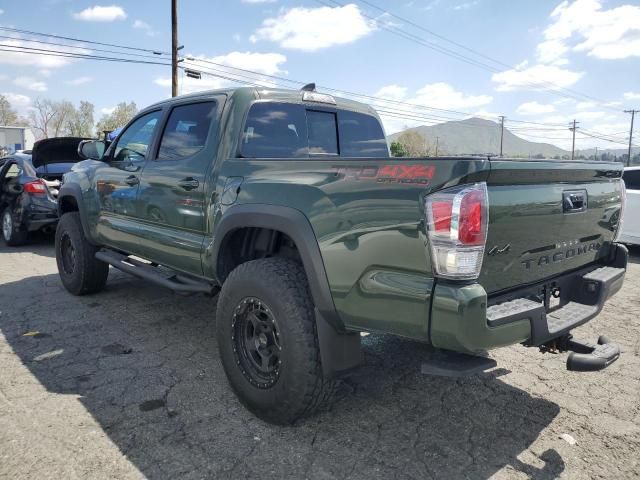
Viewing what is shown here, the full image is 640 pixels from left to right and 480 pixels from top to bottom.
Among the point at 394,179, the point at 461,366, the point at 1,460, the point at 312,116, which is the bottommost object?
the point at 1,460

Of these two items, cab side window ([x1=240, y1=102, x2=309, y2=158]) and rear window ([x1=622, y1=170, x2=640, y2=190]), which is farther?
rear window ([x1=622, y1=170, x2=640, y2=190])

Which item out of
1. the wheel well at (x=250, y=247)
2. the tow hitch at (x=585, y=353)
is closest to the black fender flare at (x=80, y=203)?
the wheel well at (x=250, y=247)

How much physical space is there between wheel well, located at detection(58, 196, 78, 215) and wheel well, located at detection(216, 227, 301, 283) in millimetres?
2999

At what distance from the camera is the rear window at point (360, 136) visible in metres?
4.14

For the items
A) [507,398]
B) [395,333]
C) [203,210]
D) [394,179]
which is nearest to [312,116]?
[203,210]

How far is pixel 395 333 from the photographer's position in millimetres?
2295

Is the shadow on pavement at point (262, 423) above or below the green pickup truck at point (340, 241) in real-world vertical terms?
below

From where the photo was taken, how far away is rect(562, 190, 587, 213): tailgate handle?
103 inches

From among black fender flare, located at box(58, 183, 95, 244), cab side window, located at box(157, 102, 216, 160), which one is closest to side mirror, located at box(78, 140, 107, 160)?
black fender flare, located at box(58, 183, 95, 244)

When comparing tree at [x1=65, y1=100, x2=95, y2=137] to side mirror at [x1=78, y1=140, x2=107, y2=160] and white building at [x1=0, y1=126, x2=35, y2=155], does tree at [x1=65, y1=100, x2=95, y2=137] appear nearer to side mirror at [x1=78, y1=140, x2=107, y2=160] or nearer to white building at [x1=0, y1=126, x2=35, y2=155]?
white building at [x1=0, y1=126, x2=35, y2=155]

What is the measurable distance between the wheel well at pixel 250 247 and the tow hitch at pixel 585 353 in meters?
1.56

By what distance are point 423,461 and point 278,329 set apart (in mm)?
1017

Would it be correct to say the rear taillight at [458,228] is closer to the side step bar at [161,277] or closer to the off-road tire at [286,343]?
the off-road tire at [286,343]

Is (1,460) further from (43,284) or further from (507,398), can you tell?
(43,284)
